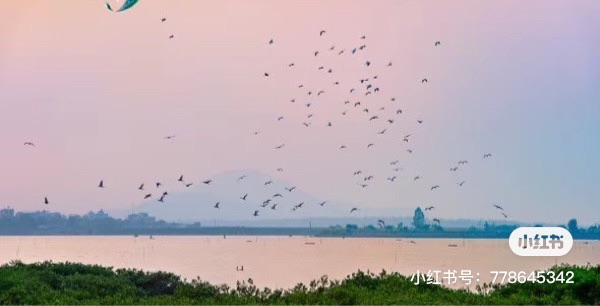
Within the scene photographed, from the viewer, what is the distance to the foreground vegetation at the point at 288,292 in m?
14.6

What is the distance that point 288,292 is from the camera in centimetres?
1552

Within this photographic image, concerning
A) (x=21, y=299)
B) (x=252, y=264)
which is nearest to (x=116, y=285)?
(x=21, y=299)

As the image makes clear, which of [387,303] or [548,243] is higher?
[548,243]

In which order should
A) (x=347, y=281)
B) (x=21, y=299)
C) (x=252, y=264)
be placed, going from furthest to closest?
(x=252, y=264), (x=347, y=281), (x=21, y=299)

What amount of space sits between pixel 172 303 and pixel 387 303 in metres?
3.93

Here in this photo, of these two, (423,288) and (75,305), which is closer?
(75,305)

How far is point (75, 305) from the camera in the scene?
46.7 ft

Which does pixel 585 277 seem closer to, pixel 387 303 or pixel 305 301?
pixel 387 303

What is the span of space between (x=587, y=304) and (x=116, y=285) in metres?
9.52

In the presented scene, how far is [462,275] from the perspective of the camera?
15984 millimetres

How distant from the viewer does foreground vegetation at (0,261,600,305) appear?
14594 millimetres

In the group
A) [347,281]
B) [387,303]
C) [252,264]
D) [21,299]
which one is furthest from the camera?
[252,264]

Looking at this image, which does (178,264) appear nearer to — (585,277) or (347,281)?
(347,281)

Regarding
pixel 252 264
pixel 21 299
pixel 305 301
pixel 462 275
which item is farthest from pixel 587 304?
pixel 252 264
